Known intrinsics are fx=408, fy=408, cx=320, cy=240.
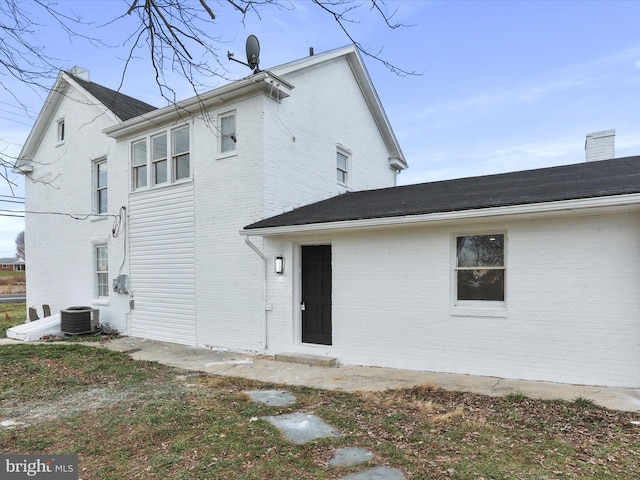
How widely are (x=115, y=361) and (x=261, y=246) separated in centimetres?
387

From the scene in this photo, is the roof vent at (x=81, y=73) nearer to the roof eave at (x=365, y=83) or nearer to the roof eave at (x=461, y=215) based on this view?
the roof eave at (x=365, y=83)

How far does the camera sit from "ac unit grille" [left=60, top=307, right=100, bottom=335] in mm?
11945

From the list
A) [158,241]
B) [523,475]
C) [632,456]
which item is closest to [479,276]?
[632,456]

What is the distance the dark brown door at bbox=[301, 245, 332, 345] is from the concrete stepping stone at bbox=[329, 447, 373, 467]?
464cm

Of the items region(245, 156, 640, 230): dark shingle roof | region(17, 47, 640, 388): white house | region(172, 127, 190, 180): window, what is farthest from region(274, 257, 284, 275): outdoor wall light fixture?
region(172, 127, 190, 180): window

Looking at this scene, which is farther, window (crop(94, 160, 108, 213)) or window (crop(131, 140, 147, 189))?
window (crop(94, 160, 108, 213))

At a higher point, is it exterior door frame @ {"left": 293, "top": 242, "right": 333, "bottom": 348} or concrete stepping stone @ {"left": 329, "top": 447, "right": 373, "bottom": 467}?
exterior door frame @ {"left": 293, "top": 242, "right": 333, "bottom": 348}

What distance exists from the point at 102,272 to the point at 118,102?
19.6 feet

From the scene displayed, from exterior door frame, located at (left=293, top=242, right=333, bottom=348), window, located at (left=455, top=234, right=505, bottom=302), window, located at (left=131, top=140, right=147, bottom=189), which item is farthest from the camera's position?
window, located at (left=131, top=140, right=147, bottom=189)

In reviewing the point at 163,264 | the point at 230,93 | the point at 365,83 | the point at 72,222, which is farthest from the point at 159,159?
the point at 365,83

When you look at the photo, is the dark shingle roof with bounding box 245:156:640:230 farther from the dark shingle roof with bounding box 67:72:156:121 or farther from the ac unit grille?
the dark shingle roof with bounding box 67:72:156:121

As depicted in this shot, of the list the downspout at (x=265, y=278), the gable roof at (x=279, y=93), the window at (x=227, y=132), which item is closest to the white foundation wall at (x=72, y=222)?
the gable roof at (x=279, y=93)

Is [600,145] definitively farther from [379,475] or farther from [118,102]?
[118,102]

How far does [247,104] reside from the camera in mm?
9578
